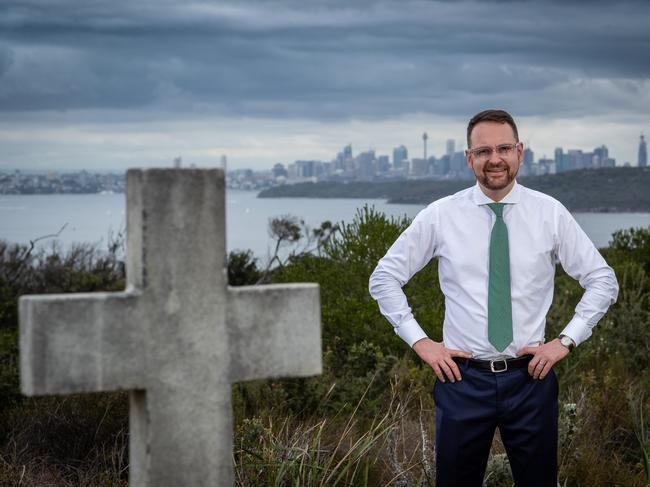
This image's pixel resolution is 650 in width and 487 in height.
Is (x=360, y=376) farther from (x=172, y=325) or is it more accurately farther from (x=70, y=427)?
(x=172, y=325)

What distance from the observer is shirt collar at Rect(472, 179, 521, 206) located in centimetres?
409

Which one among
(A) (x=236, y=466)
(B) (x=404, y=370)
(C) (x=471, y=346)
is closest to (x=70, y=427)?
(A) (x=236, y=466)

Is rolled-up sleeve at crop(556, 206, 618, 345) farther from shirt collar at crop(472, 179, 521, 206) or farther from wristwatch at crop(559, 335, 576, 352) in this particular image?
shirt collar at crop(472, 179, 521, 206)

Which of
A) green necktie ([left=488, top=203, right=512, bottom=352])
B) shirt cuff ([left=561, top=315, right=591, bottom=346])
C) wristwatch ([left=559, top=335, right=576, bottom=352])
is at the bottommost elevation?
wristwatch ([left=559, top=335, right=576, bottom=352])

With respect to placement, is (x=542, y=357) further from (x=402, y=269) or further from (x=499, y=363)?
(x=402, y=269)

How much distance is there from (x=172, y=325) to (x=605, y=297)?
7.06 ft

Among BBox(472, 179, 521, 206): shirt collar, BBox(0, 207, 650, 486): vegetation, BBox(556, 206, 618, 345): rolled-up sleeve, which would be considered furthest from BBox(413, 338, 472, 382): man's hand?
BBox(0, 207, 650, 486): vegetation

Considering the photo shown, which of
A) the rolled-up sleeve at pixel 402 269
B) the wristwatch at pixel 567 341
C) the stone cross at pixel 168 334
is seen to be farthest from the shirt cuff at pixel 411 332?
the stone cross at pixel 168 334

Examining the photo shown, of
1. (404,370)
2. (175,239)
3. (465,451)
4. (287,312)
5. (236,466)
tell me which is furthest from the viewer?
(404,370)

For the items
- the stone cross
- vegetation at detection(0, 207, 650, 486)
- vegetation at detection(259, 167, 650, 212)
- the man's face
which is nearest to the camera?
the stone cross

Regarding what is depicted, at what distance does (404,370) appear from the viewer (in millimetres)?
7871

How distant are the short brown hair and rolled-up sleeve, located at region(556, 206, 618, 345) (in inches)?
17.0

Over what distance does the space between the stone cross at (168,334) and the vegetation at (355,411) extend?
1539mm

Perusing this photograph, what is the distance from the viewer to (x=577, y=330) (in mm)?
4098
